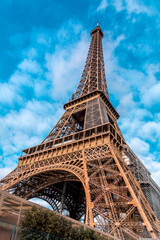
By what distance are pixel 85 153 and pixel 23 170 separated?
9.33 meters

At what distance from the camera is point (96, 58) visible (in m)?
43.1

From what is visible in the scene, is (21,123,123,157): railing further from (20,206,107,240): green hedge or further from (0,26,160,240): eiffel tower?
(20,206,107,240): green hedge

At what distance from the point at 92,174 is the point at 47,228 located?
8.24m

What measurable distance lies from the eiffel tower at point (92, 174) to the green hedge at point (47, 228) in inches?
117

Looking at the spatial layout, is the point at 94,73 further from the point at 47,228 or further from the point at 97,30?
the point at 47,228

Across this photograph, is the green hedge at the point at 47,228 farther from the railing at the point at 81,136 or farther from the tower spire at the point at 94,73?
the tower spire at the point at 94,73

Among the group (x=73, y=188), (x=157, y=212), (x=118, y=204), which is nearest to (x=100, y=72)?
(x=73, y=188)

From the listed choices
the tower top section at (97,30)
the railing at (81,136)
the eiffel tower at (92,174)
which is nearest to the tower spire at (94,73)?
the eiffel tower at (92,174)

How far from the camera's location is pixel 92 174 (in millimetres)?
15766

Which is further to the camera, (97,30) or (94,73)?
Answer: (97,30)

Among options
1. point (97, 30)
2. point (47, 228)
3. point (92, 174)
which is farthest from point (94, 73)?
point (47, 228)

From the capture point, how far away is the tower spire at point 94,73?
34.8 m

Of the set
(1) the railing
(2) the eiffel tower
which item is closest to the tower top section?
(2) the eiffel tower

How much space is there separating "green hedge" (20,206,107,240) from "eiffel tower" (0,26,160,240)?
2961mm
